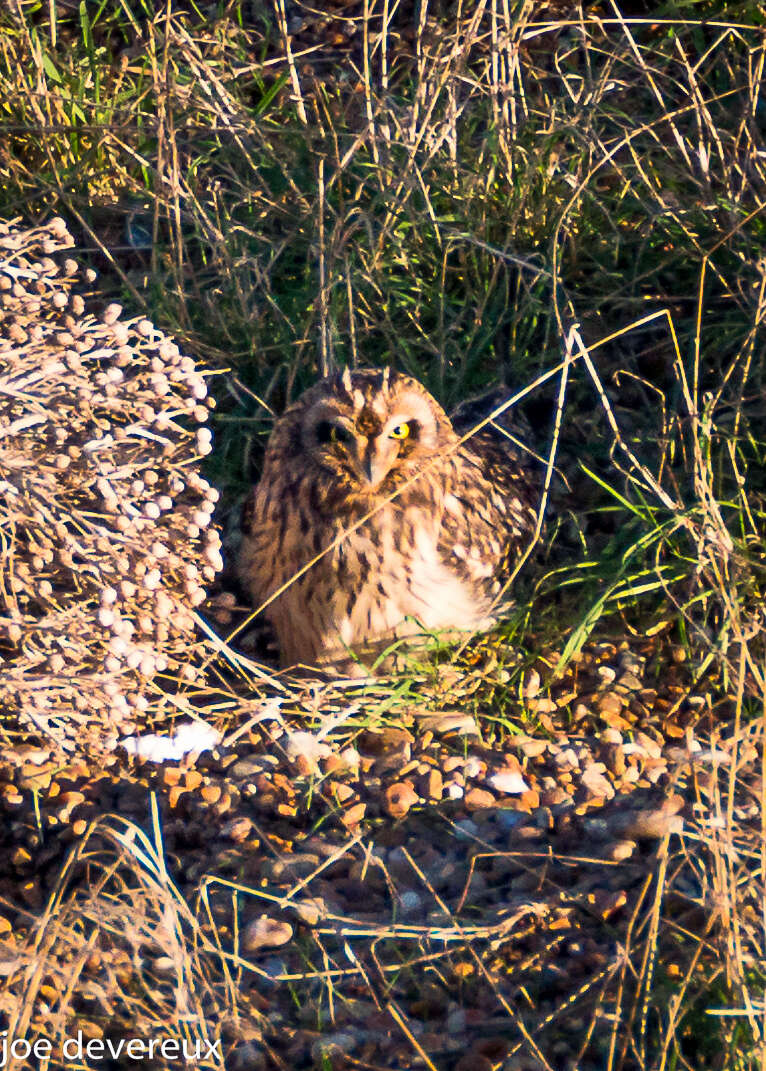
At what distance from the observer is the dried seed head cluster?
307cm

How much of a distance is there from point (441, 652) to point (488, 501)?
1.63 ft

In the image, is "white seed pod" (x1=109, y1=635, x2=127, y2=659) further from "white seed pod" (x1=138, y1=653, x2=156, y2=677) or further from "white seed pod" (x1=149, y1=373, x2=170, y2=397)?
"white seed pod" (x1=149, y1=373, x2=170, y2=397)

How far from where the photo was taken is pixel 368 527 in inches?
149

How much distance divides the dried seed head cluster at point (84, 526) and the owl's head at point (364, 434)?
1.31ft

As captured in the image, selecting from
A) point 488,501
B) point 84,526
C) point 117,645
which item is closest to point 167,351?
point 84,526

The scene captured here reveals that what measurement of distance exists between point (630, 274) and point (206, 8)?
2.41m

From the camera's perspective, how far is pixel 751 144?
4.10 meters

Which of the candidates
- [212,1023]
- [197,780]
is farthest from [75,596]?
[212,1023]

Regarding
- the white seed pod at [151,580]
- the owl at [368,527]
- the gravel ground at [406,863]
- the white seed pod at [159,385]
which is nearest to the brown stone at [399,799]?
the gravel ground at [406,863]

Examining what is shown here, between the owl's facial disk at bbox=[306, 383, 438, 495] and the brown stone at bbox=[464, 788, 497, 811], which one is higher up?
the owl's facial disk at bbox=[306, 383, 438, 495]

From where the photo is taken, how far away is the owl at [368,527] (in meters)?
3.66

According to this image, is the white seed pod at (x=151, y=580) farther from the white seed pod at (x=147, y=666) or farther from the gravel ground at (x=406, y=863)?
the gravel ground at (x=406, y=863)

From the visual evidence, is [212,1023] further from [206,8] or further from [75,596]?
[206,8]

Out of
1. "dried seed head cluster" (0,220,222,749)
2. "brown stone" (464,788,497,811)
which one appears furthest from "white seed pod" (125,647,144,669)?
"brown stone" (464,788,497,811)
